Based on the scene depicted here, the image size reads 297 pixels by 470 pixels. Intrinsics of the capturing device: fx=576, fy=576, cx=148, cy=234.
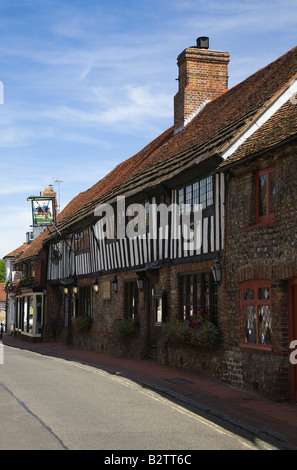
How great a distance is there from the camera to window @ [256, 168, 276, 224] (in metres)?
11.1

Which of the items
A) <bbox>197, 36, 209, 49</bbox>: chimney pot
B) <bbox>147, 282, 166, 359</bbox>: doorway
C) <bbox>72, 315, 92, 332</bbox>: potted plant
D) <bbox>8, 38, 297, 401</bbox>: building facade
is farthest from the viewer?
<bbox>72, 315, 92, 332</bbox>: potted plant

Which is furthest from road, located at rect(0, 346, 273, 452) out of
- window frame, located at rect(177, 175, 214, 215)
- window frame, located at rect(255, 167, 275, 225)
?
window frame, located at rect(177, 175, 214, 215)

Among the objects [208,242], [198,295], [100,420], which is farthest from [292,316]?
[100,420]

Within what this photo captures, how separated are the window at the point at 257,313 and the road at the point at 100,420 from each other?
2.25 meters

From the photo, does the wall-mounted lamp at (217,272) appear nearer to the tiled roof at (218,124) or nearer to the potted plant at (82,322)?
the tiled roof at (218,124)

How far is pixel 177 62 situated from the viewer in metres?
21.9

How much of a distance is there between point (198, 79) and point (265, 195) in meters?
11.1

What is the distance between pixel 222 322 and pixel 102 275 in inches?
363

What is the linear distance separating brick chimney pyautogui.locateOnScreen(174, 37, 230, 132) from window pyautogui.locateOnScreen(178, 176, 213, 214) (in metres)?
6.44

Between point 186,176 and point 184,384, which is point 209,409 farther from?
point 186,176

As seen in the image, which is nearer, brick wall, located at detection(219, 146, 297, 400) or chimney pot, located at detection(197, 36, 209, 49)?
brick wall, located at detection(219, 146, 297, 400)

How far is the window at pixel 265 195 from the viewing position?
11.1 m

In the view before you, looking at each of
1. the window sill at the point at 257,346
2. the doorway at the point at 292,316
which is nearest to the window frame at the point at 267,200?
the doorway at the point at 292,316

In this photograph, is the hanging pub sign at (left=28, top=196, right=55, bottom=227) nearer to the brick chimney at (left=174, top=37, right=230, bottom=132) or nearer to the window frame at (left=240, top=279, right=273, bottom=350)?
the brick chimney at (left=174, top=37, right=230, bottom=132)
